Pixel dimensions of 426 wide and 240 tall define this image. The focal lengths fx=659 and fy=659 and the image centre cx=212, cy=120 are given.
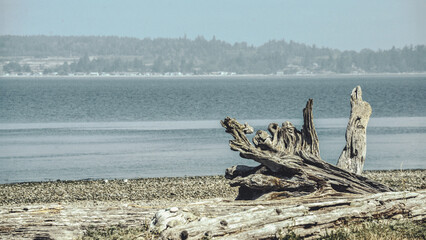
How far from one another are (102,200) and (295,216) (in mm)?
10972

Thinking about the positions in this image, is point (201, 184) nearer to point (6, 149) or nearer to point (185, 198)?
point (185, 198)

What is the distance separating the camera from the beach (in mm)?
10578

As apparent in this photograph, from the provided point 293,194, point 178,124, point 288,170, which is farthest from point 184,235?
point 178,124

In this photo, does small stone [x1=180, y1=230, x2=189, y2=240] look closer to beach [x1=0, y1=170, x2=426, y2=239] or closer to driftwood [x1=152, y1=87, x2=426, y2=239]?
driftwood [x1=152, y1=87, x2=426, y2=239]

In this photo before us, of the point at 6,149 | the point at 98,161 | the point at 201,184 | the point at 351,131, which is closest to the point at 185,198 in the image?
the point at 201,184

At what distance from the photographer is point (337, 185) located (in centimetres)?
1267

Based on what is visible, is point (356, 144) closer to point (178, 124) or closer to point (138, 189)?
point (138, 189)

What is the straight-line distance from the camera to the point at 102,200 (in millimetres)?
19781

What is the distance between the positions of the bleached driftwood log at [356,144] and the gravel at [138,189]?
4803mm

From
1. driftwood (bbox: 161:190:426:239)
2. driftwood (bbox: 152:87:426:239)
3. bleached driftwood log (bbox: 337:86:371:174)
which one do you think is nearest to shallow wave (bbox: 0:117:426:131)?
bleached driftwood log (bbox: 337:86:371:174)

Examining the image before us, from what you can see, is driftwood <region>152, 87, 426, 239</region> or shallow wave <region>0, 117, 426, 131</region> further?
shallow wave <region>0, 117, 426, 131</region>

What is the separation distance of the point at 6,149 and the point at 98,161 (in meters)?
8.52

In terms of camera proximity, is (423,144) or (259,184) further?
(423,144)

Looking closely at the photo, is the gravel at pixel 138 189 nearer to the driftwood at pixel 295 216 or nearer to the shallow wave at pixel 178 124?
the driftwood at pixel 295 216
